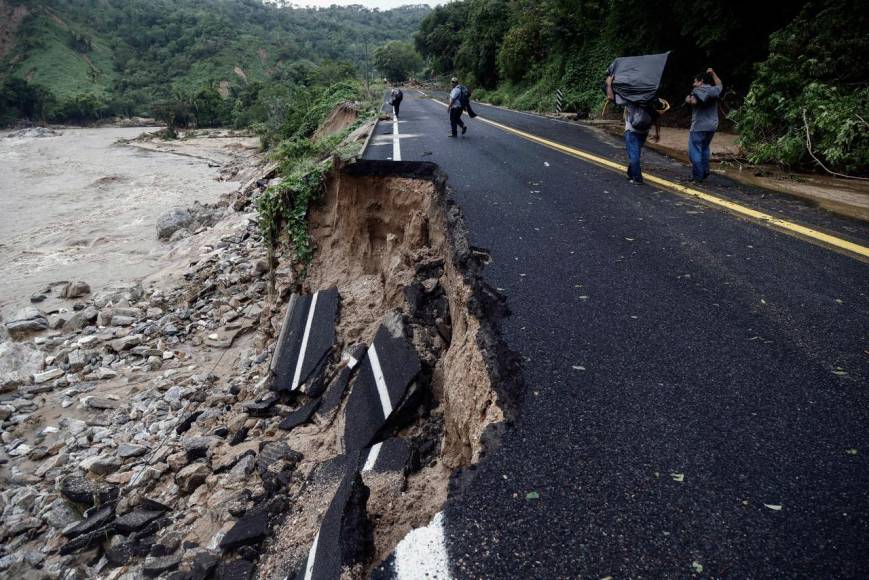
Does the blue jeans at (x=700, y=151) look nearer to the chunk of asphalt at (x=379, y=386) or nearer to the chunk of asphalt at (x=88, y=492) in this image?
the chunk of asphalt at (x=379, y=386)

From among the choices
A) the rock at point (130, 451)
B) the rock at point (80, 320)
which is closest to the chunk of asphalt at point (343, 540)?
the rock at point (130, 451)

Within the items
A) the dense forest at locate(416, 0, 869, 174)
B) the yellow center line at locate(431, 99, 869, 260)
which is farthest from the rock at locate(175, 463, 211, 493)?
the dense forest at locate(416, 0, 869, 174)

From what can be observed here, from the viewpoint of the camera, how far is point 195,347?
7.98m

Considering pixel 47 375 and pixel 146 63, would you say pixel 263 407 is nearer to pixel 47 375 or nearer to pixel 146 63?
pixel 47 375

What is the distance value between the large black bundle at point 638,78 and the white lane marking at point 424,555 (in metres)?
6.69

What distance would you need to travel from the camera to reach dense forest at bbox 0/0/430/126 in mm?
54219

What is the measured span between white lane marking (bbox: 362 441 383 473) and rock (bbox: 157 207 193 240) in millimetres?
14035

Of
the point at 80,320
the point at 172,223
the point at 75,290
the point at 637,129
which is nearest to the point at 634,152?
the point at 637,129

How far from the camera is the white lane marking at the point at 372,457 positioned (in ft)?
10.1

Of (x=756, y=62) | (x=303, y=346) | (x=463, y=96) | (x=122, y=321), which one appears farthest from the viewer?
(x=463, y=96)

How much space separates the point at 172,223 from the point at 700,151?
14.5 m

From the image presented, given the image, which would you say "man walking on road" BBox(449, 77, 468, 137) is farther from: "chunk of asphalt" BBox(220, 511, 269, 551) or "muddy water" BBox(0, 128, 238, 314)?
"chunk of asphalt" BBox(220, 511, 269, 551)

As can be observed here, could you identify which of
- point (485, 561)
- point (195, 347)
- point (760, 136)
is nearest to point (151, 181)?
point (195, 347)

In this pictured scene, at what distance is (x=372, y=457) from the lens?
321cm
